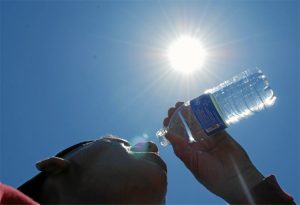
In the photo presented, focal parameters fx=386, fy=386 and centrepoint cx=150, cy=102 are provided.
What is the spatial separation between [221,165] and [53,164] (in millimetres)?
1758

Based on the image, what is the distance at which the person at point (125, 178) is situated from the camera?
10.5 ft

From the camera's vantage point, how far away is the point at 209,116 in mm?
4242

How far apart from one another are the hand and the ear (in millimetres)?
1342

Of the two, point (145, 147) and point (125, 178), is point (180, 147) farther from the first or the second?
point (125, 178)

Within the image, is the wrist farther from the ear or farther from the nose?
the ear

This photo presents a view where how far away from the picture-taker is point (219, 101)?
5586 mm

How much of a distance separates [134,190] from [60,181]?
2.13 feet

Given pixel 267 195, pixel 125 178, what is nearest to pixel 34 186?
pixel 125 178

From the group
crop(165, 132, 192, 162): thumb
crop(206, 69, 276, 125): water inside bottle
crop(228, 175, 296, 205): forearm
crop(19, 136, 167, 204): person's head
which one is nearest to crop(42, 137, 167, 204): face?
crop(19, 136, 167, 204): person's head

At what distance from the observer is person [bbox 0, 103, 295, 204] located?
3186 millimetres

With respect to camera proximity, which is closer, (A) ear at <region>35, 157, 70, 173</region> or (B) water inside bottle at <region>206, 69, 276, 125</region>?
(A) ear at <region>35, 157, 70, 173</region>

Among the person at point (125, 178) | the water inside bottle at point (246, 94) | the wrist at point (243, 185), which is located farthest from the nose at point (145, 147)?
the water inside bottle at point (246, 94)

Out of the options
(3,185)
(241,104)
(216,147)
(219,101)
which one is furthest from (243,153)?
(3,185)

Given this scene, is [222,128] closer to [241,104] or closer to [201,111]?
[201,111]
